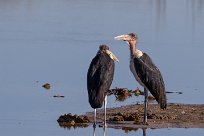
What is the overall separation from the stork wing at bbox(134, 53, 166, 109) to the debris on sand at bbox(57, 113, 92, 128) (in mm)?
1077

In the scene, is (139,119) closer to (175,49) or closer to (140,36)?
(175,49)

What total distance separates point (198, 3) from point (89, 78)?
24.7m

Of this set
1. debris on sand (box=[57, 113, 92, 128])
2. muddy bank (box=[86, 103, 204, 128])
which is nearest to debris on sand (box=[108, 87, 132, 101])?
muddy bank (box=[86, 103, 204, 128])

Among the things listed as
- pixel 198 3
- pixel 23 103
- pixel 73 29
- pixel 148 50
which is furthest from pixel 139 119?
pixel 198 3

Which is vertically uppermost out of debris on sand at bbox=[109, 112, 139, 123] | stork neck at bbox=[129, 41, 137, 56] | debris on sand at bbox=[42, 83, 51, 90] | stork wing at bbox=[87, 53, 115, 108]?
stork neck at bbox=[129, 41, 137, 56]

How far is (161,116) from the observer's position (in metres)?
14.0

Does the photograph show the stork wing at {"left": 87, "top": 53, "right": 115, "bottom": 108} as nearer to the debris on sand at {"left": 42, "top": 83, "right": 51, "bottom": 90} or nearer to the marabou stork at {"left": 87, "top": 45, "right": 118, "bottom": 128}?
the marabou stork at {"left": 87, "top": 45, "right": 118, "bottom": 128}

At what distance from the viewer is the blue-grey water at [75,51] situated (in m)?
14.2

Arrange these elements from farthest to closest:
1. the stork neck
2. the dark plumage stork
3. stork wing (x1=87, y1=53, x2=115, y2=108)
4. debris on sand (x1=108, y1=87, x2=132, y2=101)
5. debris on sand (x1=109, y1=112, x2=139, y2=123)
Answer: debris on sand (x1=108, y1=87, x2=132, y2=101)
the stork neck
debris on sand (x1=109, y1=112, x2=139, y2=123)
the dark plumage stork
stork wing (x1=87, y1=53, x2=115, y2=108)

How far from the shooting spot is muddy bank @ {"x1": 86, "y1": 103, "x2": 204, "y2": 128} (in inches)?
531

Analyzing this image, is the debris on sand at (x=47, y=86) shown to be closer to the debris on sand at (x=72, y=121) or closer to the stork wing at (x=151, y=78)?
the debris on sand at (x=72, y=121)

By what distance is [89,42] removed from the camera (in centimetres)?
A: 2220

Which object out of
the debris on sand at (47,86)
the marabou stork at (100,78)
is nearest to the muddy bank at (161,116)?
the marabou stork at (100,78)

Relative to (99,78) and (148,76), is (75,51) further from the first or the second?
(99,78)
